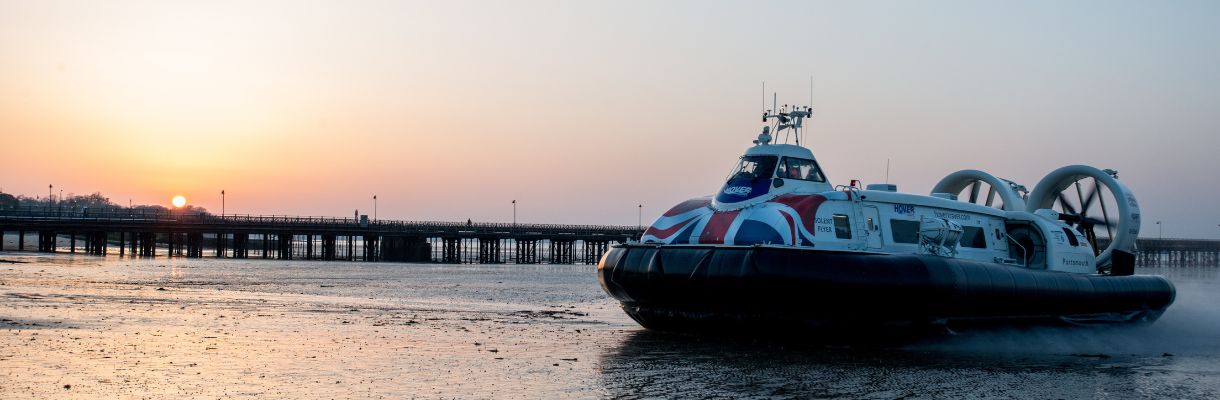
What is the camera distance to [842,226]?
47.8ft

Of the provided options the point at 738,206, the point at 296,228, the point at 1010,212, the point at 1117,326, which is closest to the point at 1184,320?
the point at 1117,326

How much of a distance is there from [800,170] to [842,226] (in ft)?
3.81

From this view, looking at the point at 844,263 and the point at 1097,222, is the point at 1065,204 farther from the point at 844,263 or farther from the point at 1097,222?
the point at 844,263

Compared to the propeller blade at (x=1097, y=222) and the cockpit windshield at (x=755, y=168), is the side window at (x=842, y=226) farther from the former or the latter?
the propeller blade at (x=1097, y=222)

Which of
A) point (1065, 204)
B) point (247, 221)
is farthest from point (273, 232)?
point (1065, 204)

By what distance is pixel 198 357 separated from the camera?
1045 centimetres

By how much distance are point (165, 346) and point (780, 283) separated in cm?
677

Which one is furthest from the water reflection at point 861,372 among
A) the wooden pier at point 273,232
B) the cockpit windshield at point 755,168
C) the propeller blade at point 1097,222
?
the wooden pier at point 273,232

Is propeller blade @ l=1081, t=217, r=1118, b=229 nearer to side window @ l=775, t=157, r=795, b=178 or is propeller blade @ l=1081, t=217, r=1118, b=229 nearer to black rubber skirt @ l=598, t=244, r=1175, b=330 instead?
black rubber skirt @ l=598, t=244, r=1175, b=330

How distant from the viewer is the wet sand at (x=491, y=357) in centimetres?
921

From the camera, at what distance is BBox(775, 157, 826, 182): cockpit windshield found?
15138mm

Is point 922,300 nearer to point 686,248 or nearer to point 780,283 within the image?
point 780,283

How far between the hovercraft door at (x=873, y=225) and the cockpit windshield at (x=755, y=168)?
1.38 metres

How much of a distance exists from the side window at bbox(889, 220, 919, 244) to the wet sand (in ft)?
5.34
